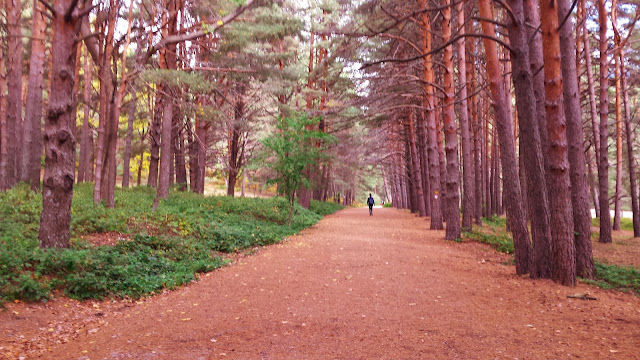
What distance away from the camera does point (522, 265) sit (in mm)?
7738

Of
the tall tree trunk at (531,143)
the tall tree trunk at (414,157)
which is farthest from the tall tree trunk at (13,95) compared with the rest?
the tall tree trunk at (414,157)

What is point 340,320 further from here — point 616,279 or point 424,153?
point 424,153

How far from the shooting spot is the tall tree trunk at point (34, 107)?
13.4m

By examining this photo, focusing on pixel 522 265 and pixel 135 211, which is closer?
pixel 522 265

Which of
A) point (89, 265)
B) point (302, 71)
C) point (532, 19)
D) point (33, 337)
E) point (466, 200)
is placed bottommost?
point (33, 337)

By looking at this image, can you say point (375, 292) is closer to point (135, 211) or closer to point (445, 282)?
point (445, 282)

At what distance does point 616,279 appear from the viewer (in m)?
6.96

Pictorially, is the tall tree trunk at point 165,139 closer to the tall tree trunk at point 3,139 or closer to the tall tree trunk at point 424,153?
the tall tree trunk at point 3,139

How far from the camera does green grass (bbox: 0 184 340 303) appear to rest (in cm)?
583

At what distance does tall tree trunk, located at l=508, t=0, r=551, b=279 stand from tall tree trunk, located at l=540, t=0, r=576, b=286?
30cm

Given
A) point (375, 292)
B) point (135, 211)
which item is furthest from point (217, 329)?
point (135, 211)

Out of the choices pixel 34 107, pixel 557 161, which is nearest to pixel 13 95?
pixel 34 107

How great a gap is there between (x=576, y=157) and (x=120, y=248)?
8903mm

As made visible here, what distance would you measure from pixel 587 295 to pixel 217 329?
16.7 feet
